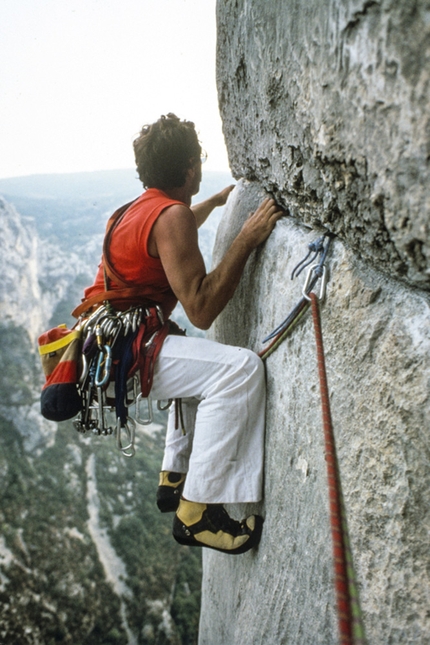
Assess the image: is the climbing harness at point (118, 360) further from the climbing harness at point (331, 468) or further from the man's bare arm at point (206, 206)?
the man's bare arm at point (206, 206)

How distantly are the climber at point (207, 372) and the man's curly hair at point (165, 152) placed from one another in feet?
0.65

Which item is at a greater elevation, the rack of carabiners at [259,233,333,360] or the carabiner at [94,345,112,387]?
the rack of carabiners at [259,233,333,360]

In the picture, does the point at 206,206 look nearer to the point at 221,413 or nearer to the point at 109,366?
the point at 109,366

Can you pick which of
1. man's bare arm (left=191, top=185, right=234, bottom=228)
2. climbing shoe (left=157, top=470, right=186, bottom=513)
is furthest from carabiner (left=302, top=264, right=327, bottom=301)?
man's bare arm (left=191, top=185, right=234, bottom=228)

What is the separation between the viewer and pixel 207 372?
223 cm

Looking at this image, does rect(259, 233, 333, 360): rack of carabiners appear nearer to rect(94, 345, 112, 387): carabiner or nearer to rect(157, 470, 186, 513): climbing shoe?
rect(94, 345, 112, 387): carabiner

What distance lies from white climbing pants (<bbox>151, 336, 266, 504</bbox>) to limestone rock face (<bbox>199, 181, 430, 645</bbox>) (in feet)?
0.27

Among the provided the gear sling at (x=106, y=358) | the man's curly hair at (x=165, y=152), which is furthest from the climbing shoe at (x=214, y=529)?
the man's curly hair at (x=165, y=152)

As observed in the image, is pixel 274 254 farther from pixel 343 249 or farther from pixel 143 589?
pixel 143 589

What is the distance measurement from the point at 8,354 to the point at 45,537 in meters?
19.0

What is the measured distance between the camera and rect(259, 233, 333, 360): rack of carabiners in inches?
64.4

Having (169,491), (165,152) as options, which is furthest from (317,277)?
(169,491)

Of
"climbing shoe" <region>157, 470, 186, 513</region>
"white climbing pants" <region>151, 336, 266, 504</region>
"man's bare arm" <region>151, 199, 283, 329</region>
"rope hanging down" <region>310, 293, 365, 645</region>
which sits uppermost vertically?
"man's bare arm" <region>151, 199, 283, 329</region>

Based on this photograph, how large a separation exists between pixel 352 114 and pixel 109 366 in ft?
5.19
